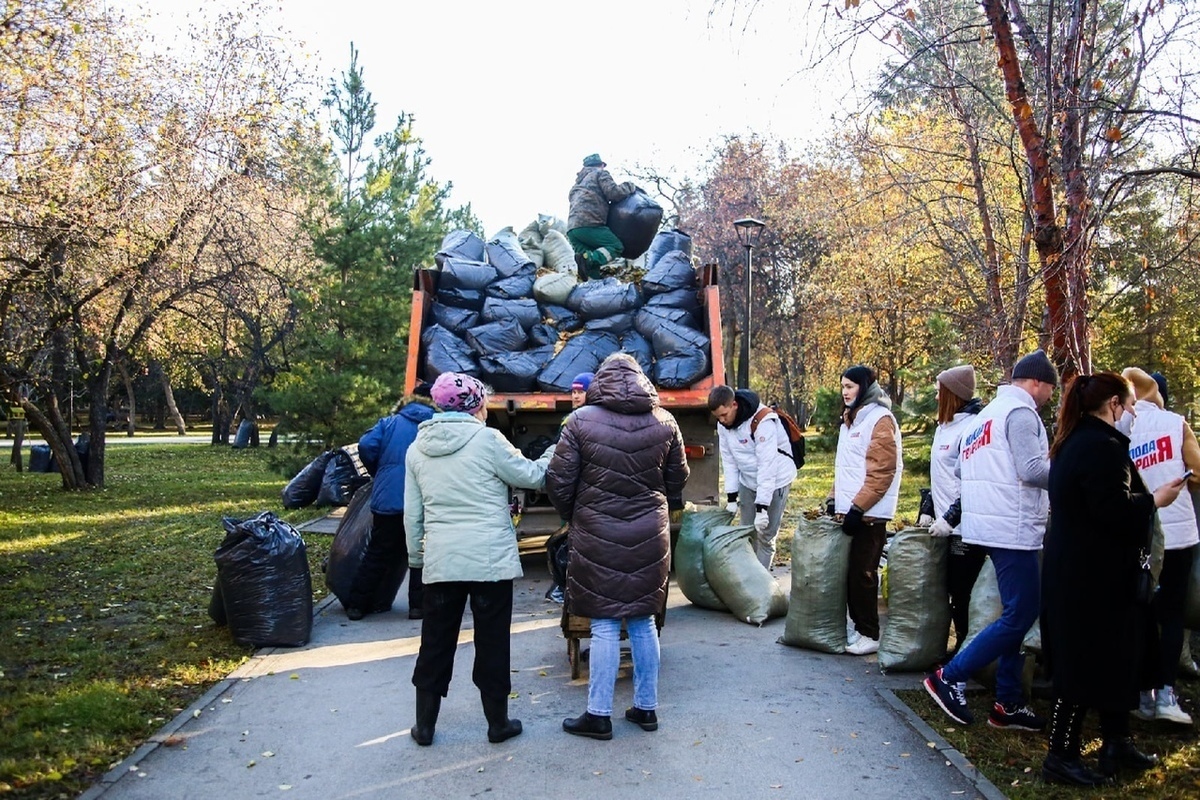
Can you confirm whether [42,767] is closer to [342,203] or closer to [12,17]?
[12,17]

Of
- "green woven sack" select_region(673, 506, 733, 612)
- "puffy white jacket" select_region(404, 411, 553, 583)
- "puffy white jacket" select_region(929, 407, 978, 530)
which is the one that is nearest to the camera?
"puffy white jacket" select_region(404, 411, 553, 583)

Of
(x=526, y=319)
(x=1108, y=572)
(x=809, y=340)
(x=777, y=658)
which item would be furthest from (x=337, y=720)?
(x=809, y=340)

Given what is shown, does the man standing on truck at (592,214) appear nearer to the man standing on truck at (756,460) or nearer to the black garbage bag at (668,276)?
the black garbage bag at (668,276)

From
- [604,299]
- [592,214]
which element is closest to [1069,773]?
[604,299]

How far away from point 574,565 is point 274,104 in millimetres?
11430

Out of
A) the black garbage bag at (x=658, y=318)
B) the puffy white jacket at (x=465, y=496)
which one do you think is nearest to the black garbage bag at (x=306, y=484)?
the black garbage bag at (x=658, y=318)

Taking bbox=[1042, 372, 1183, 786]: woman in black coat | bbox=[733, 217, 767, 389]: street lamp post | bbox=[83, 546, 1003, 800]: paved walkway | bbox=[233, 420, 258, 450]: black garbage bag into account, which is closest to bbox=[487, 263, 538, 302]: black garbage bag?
bbox=[83, 546, 1003, 800]: paved walkway

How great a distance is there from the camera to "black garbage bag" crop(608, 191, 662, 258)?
34.6 feet

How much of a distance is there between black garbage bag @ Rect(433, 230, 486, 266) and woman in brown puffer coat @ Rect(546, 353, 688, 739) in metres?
5.20

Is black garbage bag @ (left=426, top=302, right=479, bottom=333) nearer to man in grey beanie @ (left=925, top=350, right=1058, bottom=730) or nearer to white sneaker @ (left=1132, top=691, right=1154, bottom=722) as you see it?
man in grey beanie @ (left=925, top=350, right=1058, bottom=730)

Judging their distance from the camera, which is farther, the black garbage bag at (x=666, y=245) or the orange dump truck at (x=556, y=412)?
the black garbage bag at (x=666, y=245)

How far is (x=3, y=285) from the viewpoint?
12.5m

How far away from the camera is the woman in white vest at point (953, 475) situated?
568 centimetres

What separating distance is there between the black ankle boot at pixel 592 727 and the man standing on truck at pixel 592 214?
246 inches
